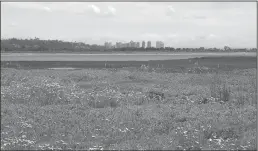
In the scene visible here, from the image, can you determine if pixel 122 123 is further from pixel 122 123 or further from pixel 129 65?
pixel 129 65

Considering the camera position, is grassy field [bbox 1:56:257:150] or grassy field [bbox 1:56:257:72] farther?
grassy field [bbox 1:56:257:72]

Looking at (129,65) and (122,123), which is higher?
(129,65)

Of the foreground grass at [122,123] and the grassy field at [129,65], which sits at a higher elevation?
the grassy field at [129,65]

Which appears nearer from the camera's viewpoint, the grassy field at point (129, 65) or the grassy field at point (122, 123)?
the grassy field at point (122, 123)

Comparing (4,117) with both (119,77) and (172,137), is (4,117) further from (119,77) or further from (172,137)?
(119,77)

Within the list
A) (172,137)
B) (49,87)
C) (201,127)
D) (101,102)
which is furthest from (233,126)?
(49,87)

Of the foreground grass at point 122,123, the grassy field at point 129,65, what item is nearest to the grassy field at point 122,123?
the foreground grass at point 122,123

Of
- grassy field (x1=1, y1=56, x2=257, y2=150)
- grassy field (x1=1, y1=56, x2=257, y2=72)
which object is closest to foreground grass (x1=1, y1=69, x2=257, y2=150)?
grassy field (x1=1, y1=56, x2=257, y2=150)

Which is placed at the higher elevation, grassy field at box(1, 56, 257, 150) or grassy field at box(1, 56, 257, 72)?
grassy field at box(1, 56, 257, 72)

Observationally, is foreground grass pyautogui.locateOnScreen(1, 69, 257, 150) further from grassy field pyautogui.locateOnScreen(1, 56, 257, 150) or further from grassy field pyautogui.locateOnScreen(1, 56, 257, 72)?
grassy field pyautogui.locateOnScreen(1, 56, 257, 72)

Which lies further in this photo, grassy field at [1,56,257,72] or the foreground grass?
grassy field at [1,56,257,72]

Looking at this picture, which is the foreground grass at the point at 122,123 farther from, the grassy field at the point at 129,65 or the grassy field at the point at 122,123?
the grassy field at the point at 129,65

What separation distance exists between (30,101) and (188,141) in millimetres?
9036

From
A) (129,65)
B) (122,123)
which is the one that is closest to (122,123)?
(122,123)
